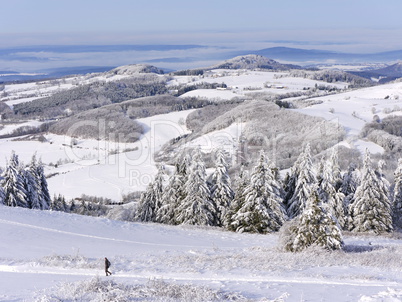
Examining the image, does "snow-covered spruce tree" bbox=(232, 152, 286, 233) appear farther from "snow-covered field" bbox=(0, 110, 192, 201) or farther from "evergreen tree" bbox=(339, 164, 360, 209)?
"snow-covered field" bbox=(0, 110, 192, 201)

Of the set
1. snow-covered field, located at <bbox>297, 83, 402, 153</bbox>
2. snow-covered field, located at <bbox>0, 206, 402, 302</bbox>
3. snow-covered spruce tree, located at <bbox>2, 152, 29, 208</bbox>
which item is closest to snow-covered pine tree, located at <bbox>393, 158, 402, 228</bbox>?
snow-covered field, located at <bbox>0, 206, 402, 302</bbox>

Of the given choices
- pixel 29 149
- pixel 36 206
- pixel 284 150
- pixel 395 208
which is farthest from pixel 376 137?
pixel 29 149

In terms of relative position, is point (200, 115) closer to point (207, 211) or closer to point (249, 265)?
point (207, 211)

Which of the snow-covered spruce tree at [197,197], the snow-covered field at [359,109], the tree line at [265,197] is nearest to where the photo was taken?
the tree line at [265,197]

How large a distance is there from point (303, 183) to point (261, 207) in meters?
5.40

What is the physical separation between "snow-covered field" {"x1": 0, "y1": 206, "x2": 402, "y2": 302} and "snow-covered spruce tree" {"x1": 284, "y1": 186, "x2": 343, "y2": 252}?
908mm

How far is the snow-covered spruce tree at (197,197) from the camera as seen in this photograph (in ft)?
111

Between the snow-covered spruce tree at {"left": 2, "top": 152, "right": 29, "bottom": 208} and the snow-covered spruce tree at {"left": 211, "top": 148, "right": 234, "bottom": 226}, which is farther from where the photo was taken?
the snow-covered spruce tree at {"left": 2, "top": 152, "right": 29, "bottom": 208}

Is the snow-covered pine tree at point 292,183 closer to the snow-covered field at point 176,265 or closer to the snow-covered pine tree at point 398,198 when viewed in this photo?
the snow-covered pine tree at point 398,198

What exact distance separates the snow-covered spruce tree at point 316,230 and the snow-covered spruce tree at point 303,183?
489 inches

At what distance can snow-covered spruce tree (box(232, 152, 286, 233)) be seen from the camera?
3098cm

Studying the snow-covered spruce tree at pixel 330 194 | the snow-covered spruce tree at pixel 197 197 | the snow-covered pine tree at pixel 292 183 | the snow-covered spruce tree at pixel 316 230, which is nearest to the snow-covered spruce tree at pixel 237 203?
the snow-covered spruce tree at pixel 197 197

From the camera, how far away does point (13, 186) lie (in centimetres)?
3784

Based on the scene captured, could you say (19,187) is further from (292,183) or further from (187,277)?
(187,277)
